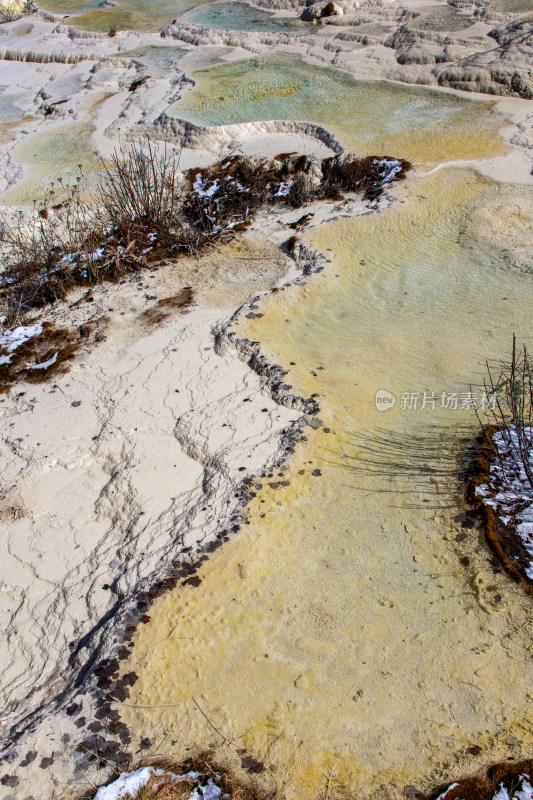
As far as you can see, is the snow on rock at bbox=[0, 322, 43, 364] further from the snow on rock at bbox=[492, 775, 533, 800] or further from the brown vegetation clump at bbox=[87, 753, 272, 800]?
the snow on rock at bbox=[492, 775, 533, 800]

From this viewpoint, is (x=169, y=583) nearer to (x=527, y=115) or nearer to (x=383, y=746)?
(x=383, y=746)

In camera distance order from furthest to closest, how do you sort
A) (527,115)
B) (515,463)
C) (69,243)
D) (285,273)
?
1. (527,115)
2. (69,243)
3. (285,273)
4. (515,463)

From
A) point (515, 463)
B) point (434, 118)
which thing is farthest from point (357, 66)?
point (515, 463)

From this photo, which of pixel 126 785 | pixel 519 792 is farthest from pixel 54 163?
pixel 519 792

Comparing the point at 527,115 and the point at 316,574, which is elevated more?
the point at 527,115

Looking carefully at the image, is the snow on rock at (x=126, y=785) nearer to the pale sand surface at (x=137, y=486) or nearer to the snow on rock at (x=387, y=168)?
the pale sand surface at (x=137, y=486)

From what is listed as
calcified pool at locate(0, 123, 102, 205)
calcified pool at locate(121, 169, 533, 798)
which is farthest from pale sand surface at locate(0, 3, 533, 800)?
calcified pool at locate(0, 123, 102, 205)

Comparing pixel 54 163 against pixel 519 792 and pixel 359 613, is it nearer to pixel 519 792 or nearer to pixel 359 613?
pixel 359 613
